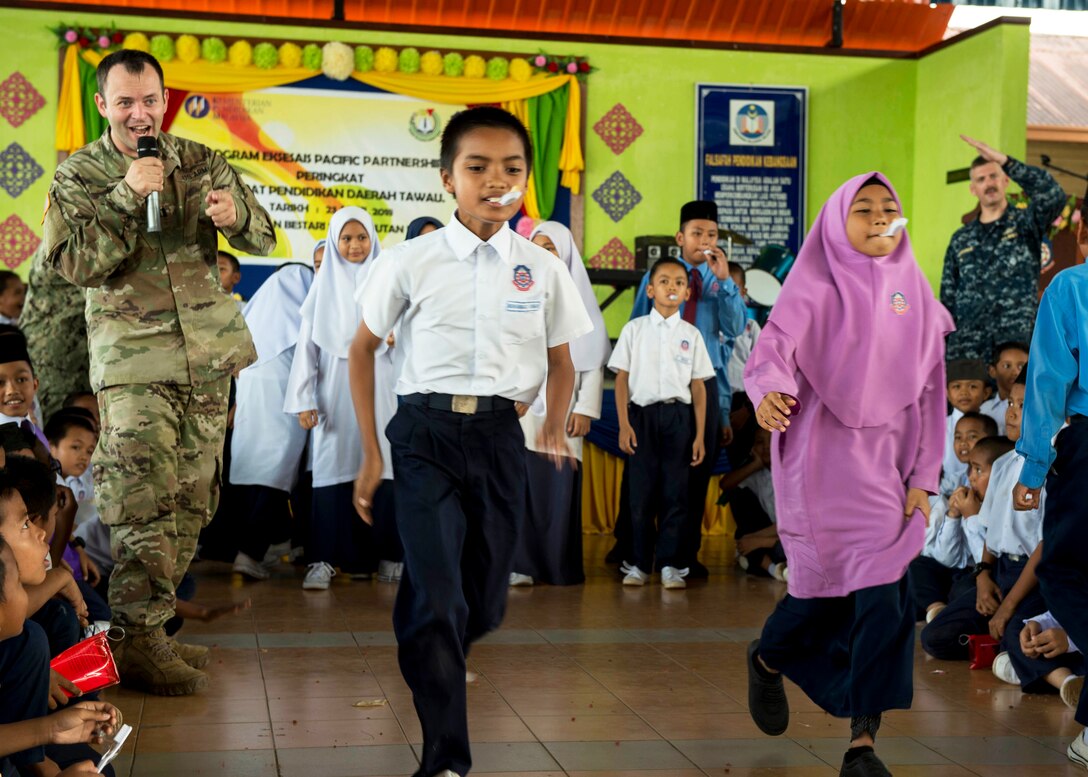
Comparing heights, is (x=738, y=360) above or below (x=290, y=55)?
below

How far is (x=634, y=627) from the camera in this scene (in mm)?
5109

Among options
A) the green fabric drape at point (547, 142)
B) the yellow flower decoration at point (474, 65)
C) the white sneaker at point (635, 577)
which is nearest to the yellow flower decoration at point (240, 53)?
the yellow flower decoration at point (474, 65)

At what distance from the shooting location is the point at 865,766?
9.80 ft

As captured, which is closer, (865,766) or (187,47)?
(865,766)

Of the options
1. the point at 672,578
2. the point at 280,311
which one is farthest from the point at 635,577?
the point at 280,311

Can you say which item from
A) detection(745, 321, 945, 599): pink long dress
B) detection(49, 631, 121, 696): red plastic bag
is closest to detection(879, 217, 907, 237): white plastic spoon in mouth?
detection(745, 321, 945, 599): pink long dress

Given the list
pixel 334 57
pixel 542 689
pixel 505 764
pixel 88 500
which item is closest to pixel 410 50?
pixel 334 57

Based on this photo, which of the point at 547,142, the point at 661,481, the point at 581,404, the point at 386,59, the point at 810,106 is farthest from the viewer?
the point at 810,106

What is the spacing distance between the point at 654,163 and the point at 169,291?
6.47m

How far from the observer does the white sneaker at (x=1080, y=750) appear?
3.24m

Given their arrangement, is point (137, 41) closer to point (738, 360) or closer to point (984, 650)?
point (738, 360)

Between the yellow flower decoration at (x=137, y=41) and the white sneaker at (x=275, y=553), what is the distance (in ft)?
13.0

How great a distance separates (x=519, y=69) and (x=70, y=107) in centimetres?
312

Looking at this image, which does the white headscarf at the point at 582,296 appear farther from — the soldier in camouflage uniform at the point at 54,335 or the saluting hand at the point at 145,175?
the saluting hand at the point at 145,175
